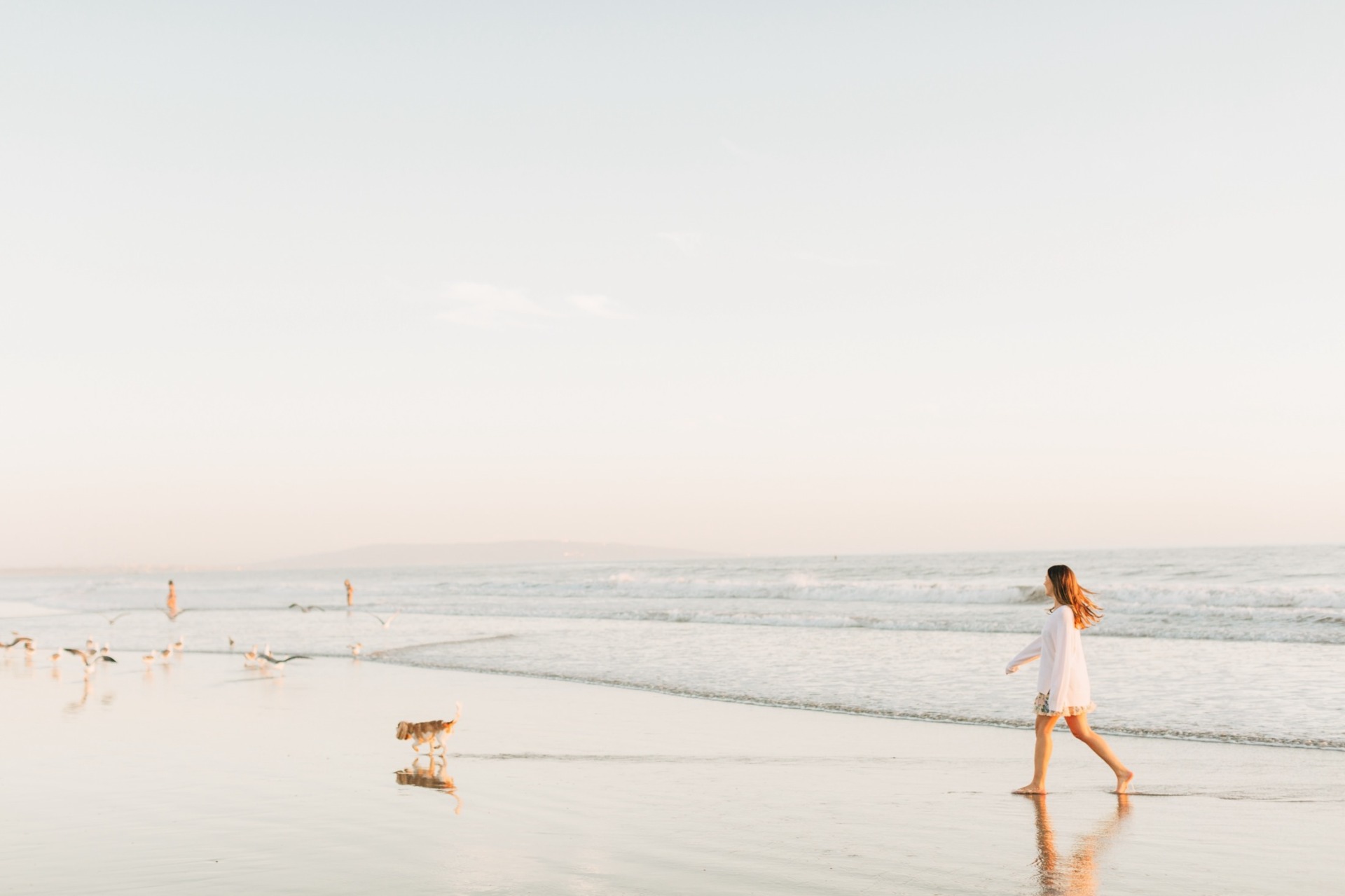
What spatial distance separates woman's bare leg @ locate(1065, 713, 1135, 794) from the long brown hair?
29.1 inches

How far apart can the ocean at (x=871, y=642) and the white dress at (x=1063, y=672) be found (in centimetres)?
424

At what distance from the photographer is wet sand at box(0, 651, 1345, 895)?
232 inches

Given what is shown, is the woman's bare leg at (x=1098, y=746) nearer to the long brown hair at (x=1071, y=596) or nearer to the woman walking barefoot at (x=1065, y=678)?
the woman walking barefoot at (x=1065, y=678)

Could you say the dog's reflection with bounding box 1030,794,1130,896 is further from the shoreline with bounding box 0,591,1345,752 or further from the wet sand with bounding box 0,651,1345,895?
the shoreline with bounding box 0,591,1345,752

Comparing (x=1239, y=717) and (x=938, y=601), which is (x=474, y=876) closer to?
(x=1239, y=717)

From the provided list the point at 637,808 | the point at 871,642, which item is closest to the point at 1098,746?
the point at 637,808

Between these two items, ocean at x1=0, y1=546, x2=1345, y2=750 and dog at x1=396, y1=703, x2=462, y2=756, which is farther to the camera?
ocean at x1=0, y1=546, x2=1345, y2=750

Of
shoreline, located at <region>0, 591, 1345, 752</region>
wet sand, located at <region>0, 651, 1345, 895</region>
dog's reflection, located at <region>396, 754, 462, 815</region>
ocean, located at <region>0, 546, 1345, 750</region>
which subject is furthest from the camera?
ocean, located at <region>0, 546, 1345, 750</region>

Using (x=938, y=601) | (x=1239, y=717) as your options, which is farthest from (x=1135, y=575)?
(x=1239, y=717)

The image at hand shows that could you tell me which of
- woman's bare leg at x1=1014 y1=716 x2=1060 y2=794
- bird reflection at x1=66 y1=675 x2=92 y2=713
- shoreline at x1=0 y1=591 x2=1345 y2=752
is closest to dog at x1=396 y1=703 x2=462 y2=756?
woman's bare leg at x1=1014 y1=716 x2=1060 y2=794

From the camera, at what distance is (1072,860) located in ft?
20.4

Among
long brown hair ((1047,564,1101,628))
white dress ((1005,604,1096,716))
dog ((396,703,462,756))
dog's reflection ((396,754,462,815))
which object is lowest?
dog's reflection ((396,754,462,815))

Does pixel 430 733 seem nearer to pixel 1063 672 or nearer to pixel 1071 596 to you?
pixel 1063 672

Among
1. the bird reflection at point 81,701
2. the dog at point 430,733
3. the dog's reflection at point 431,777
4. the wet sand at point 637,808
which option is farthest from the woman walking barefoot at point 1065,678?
the bird reflection at point 81,701
